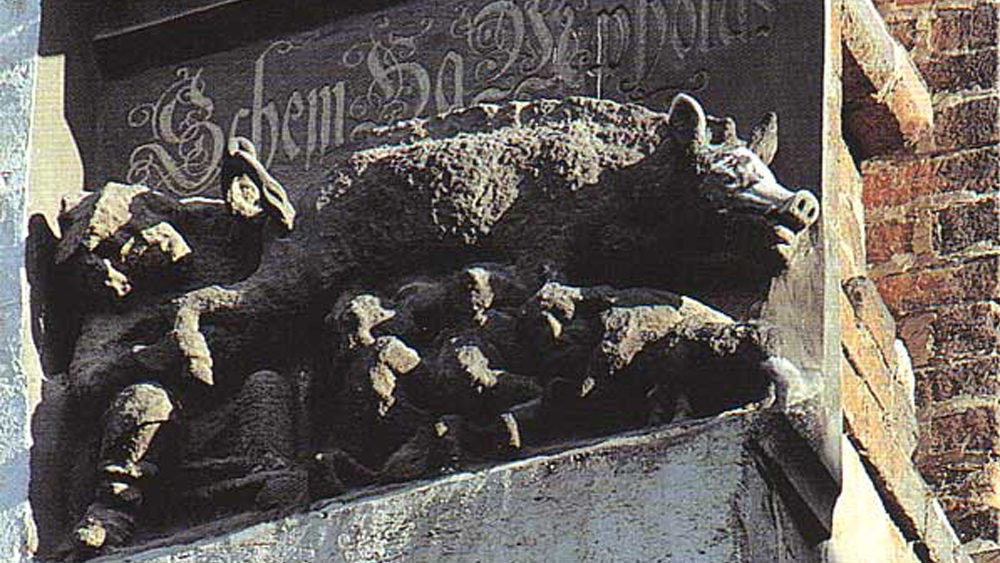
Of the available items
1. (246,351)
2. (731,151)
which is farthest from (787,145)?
(246,351)

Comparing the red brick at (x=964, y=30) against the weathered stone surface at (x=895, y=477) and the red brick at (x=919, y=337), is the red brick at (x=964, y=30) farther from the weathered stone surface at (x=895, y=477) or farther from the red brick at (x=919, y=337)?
the weathered stone surface at (x=895, y=477)

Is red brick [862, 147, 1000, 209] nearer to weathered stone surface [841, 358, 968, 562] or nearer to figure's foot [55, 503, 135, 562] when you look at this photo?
weathered stone surface [841, 358, 968, 562]

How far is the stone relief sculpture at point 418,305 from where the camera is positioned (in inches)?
197

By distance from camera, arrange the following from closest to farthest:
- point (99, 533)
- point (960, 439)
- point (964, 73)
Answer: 1. point (99, 533)
2. point (960, 439)
3. point (964, 73)

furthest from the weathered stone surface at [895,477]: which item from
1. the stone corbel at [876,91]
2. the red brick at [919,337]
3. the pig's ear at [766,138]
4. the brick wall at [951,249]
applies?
the red brick at [919,337]

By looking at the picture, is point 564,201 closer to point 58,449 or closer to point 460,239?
point 460,239

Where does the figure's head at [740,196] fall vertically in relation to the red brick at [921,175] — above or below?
below

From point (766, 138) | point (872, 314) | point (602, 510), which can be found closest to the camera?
point (602, 510)

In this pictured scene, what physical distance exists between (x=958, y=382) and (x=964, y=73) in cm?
66

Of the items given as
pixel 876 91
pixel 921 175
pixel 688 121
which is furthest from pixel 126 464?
pixel 921 175

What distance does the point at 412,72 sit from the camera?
548cm

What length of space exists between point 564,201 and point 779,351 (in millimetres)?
380

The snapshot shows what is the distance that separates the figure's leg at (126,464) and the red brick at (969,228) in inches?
76.2

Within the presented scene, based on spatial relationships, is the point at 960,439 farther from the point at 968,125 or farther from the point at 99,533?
the point at 99,533
